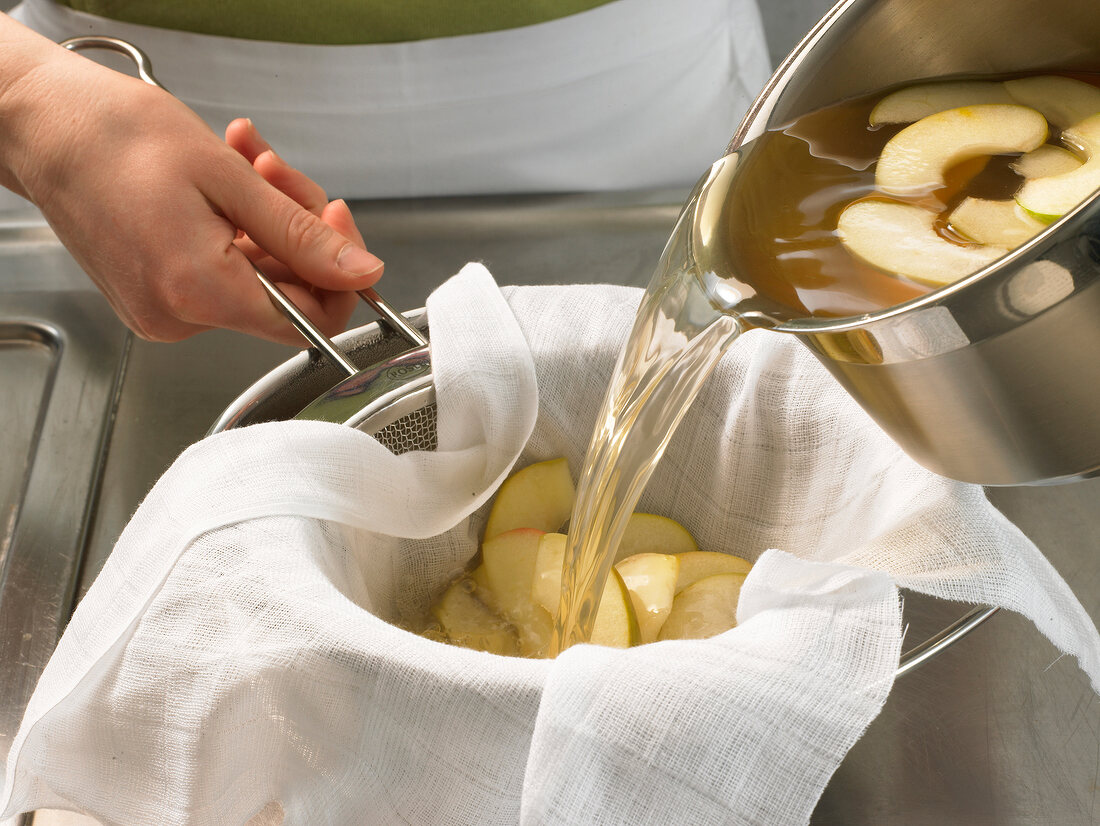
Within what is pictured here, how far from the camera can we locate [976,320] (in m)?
0.29

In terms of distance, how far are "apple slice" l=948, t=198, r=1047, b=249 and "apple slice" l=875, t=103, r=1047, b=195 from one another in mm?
17

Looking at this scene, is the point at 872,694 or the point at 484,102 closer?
the point at 872,694

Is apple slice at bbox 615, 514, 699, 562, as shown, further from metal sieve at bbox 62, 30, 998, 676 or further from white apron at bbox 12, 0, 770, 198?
white apron at bbox 12, 0, 770, 198

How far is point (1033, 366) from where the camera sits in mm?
305

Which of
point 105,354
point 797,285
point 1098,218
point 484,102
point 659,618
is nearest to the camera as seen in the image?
point 1098,218

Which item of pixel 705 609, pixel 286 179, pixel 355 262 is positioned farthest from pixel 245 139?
pixel 705 609

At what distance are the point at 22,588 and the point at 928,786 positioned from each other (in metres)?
0.46

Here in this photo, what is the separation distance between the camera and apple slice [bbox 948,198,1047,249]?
37cm

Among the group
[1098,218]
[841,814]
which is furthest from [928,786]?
[1098,218]

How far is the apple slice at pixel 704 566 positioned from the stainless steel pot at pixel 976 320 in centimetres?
17

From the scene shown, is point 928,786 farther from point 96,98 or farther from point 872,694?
point 96,98

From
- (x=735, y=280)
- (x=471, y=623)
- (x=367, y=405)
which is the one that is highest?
(x=735, y=280)

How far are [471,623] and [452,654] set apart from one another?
180mm

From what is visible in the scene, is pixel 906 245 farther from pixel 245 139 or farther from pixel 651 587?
pixel 245 139
